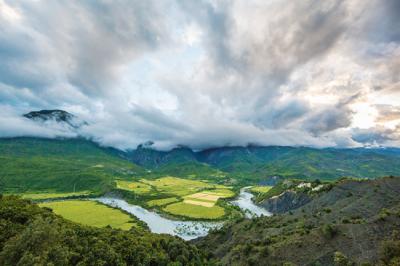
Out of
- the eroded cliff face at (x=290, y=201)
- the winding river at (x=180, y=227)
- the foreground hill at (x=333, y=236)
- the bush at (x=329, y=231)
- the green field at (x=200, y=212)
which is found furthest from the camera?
the green field at (x=200, y=212)

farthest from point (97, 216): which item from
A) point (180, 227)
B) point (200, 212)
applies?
point (200, 212)

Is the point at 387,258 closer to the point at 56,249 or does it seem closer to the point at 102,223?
the point at 56,249

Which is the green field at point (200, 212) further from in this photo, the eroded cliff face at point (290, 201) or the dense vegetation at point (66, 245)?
the dense vegetation at point (66, 245)

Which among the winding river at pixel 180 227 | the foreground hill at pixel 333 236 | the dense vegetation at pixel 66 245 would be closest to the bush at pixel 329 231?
the foreground hill at pixel 333 236

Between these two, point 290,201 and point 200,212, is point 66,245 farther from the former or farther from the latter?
point 290,201

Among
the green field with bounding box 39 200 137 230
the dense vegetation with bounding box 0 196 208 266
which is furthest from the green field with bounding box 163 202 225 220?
the dense vegetation with bounding box 0 196 208 266

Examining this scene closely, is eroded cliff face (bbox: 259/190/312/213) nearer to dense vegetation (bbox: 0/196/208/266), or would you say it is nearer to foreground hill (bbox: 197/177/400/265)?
foreground hill (bbox: 197/177/400/265)

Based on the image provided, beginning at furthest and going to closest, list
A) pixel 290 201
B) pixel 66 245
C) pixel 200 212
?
pixel 200 212 → pixel 290 201 → pixel 66 245
